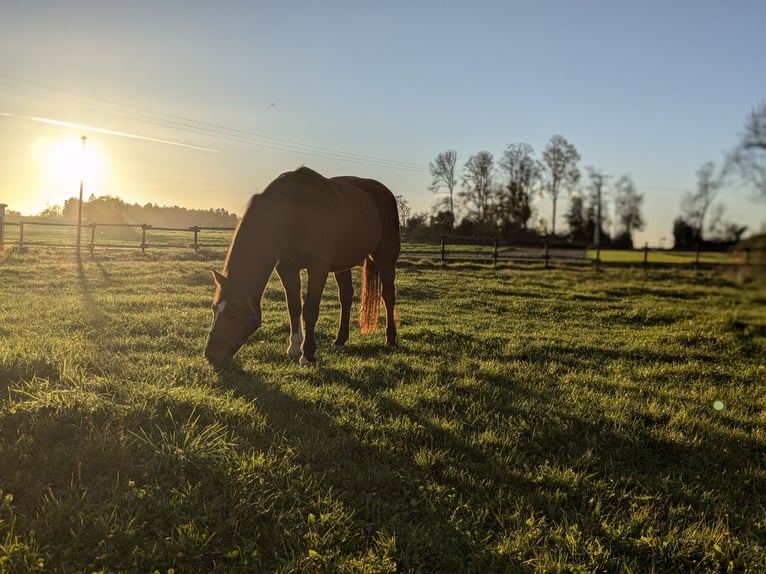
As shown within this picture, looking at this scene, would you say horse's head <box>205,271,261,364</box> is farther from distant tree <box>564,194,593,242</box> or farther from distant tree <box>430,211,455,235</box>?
distant tree <box>564,194,593,242</box>

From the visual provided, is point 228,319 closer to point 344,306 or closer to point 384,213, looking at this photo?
point 344,306

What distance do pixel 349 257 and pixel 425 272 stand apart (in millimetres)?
10027

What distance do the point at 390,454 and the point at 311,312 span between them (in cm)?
272

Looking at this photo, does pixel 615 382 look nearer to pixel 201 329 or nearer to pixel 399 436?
pixel 399 436

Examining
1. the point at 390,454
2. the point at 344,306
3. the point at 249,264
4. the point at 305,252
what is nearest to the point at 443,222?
the point at 390,454

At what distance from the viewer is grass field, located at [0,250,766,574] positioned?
102 inches

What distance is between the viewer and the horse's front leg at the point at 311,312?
231 inches

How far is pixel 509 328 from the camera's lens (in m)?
8.79

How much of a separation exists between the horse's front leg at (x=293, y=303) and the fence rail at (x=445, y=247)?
1657mm

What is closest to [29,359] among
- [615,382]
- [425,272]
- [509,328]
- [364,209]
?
[364,209]

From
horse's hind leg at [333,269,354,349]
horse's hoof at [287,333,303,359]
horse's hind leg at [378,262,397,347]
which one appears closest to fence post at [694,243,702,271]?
horse's hoof at [287,333,303,359]

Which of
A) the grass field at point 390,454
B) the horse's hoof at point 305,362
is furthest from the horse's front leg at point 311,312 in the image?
the grass field at point 390,454

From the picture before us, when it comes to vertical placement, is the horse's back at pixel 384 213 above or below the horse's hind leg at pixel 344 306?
above

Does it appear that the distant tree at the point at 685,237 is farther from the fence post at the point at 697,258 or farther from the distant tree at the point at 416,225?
the distant tree at the point at 416,225
